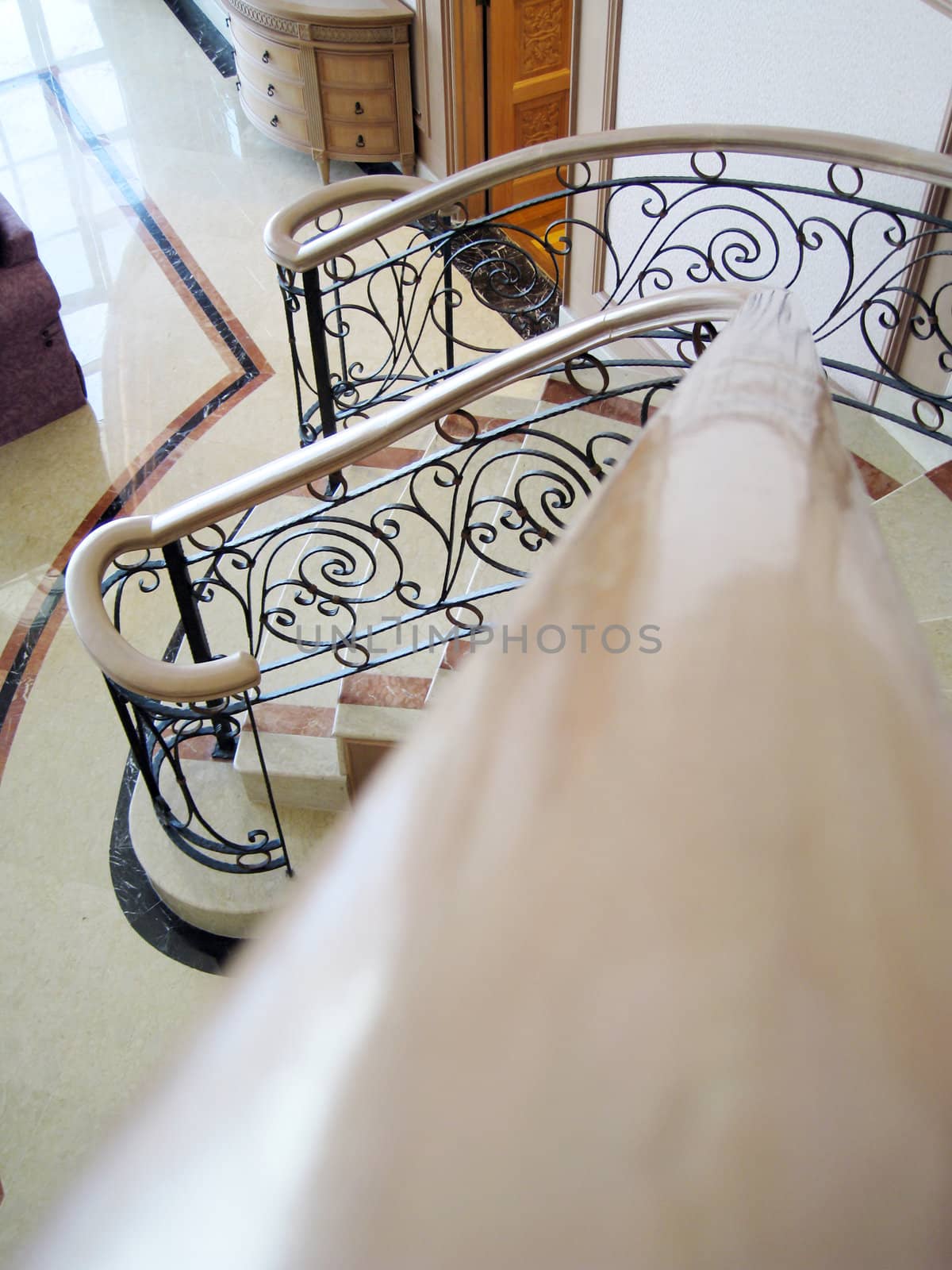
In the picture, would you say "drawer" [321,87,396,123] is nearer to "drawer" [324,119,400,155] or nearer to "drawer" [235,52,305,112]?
"drawer" [324,119,400,155]

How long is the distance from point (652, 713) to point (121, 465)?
14.1 feet

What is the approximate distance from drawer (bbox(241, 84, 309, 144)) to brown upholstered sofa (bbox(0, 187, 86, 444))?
5.99 ft

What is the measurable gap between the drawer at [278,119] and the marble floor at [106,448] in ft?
0.71

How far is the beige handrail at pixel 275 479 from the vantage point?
1.96m

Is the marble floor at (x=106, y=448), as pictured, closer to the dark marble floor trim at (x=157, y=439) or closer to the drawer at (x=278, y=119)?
the dark marble floor trim at (x=157, y=439)

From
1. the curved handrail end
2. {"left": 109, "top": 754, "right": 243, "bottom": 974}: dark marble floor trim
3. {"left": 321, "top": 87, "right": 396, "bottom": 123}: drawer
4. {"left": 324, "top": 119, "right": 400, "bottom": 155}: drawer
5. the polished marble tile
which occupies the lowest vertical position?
{"left": 109, "top": 754, "right": 243, "bottom": 974}: dark marble floor trim

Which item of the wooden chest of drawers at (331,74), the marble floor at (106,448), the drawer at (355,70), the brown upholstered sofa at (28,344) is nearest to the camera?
the marble floor at (106,448)

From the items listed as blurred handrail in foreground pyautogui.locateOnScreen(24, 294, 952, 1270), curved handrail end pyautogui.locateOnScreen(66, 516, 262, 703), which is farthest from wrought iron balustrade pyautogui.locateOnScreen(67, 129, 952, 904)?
blurred handrail in foreground pyautogui.locateOnScreen(24, 294, 952, 1270)

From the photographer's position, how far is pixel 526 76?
511cm

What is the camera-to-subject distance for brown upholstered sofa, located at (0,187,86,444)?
4.09 m

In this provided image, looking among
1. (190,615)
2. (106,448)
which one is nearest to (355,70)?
(106,448)

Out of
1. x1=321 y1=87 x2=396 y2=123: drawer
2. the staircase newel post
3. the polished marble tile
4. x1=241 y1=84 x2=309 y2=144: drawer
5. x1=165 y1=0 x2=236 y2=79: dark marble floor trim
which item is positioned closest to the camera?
the polished marble tile

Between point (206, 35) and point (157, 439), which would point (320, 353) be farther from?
point (206, 35)

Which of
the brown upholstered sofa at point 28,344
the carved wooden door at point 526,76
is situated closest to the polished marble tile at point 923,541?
the carved wooden door at point 526,76
